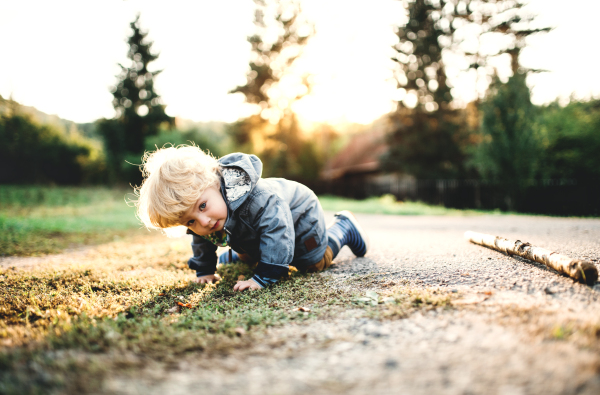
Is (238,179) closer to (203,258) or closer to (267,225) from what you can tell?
(267,225)

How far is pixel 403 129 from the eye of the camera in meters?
16.8

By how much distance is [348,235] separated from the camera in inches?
134

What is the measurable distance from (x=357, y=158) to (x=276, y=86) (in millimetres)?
7992

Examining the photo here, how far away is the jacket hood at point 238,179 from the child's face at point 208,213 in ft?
0.23

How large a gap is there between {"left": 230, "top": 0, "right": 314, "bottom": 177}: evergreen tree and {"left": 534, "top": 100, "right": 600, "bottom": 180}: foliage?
14783mm

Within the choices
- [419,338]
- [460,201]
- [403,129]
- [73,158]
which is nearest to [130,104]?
[73,158]

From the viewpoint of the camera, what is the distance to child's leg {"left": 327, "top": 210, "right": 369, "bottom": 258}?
3.29m

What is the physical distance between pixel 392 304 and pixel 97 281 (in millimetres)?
2296

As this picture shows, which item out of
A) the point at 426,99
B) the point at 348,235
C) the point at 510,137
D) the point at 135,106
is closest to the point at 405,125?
the point at 426,99

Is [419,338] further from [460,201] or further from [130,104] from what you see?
[130,104]

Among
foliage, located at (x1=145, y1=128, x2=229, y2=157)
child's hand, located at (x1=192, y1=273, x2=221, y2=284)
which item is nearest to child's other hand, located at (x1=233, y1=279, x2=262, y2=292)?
child's hand, located at (x1=192, y1=273, x2=221, y2=284)

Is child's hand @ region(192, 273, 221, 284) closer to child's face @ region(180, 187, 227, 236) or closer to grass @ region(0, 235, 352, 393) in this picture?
grass @ region(0, 235, 352, 393)

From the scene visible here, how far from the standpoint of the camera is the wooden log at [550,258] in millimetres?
1955

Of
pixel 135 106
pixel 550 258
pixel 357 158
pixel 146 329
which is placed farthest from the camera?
pixel 357 158
